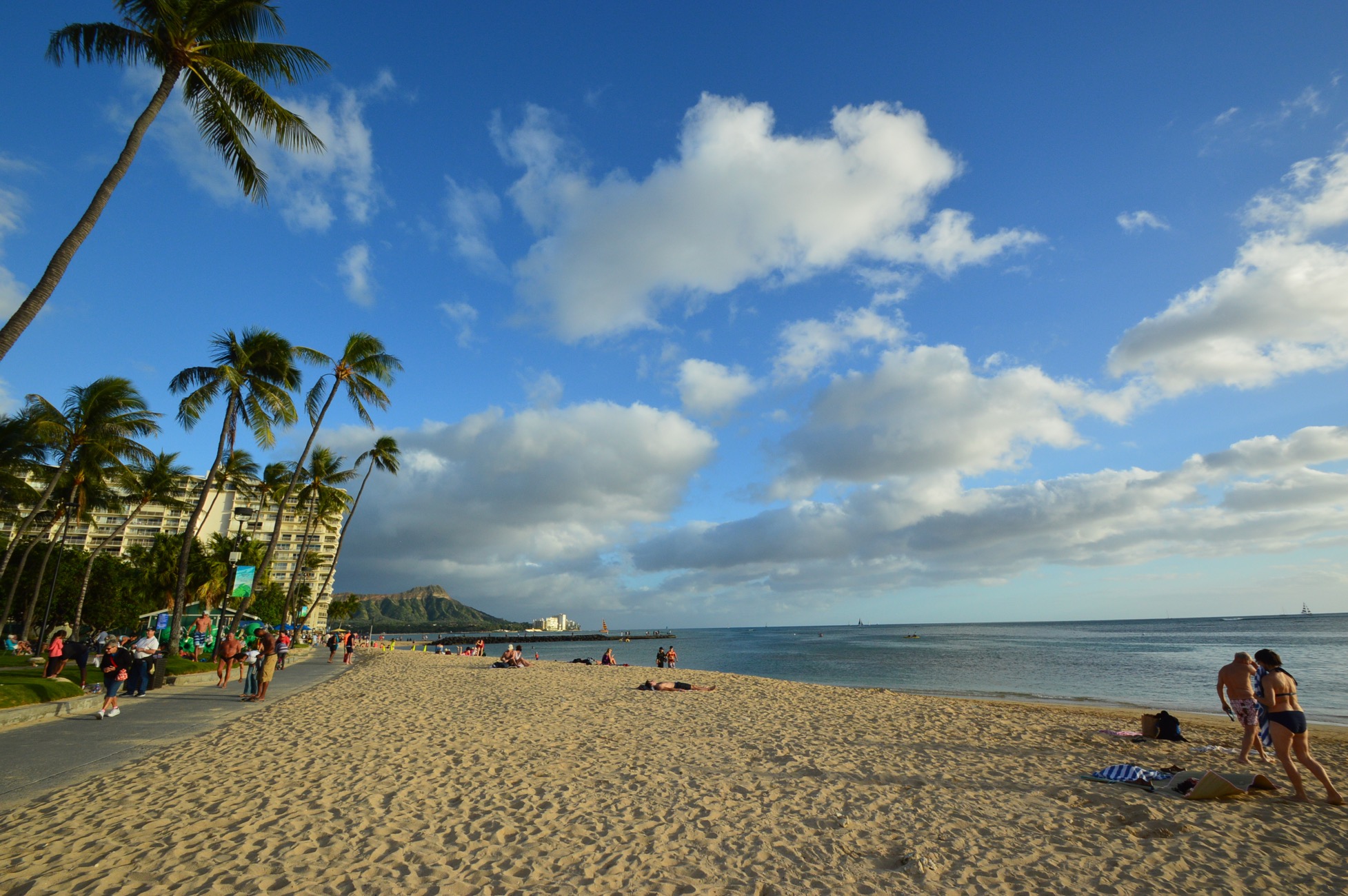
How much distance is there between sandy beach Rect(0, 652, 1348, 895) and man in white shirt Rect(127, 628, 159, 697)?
4444 mm

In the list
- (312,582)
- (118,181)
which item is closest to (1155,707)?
(118,181)

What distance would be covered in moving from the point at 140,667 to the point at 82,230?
946 cm

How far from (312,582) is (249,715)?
102843mm

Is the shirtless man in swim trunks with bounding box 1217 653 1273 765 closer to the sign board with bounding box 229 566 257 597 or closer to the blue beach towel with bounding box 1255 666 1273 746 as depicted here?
the blue beach towel with bounding box 1255 666 1273 746

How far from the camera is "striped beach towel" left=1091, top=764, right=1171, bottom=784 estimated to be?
24.6 ft

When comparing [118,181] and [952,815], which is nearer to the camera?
[952,815]

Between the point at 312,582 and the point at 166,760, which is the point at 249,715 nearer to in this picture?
the point at 166,760

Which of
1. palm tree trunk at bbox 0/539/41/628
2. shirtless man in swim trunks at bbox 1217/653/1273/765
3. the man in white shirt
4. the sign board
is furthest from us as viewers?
palm tree trunk at bbox 0/539/41/628

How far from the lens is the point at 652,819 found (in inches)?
238

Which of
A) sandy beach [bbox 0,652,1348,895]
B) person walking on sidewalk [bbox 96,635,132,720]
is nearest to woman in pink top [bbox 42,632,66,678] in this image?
person walking on sidewalk [bbox 96,635,132,720]

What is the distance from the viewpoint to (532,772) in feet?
25.4

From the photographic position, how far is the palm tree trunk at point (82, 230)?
737 cm

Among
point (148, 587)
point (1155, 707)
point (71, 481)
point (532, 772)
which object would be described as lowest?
point (1155, 707)

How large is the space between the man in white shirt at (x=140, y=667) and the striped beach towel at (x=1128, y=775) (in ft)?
56.2
